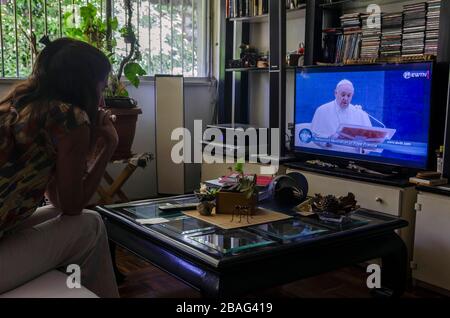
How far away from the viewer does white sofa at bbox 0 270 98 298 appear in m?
1.36

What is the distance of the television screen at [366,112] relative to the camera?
8.71 feet

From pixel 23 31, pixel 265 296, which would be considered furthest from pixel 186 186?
pixel 265 296

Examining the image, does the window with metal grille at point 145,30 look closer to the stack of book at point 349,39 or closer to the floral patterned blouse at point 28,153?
the stack of book at point 349,39

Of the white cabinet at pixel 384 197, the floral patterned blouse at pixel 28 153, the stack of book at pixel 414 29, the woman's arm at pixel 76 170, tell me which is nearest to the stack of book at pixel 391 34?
the stack of book at pixel 414 29

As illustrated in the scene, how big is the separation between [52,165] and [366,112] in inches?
78.4

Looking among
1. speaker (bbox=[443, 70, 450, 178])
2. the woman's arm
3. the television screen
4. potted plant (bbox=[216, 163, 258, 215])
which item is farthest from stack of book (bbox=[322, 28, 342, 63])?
the woman's arm

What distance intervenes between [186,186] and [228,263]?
288 centimetres

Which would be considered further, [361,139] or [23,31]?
[23,31]

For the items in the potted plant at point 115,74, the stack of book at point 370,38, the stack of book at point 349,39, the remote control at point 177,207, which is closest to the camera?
the remote control at point 177,207

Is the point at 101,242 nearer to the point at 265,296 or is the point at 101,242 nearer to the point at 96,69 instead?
the point at 96,69

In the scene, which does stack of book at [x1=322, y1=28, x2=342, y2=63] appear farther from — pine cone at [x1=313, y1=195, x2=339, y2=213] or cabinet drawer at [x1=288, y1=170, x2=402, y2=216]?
pine cone at [x1=313, y1=195, x2=339, y2=213]

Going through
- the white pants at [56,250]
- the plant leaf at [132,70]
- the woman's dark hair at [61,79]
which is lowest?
the white pants at [56,250]

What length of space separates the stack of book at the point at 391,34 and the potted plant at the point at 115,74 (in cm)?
169
